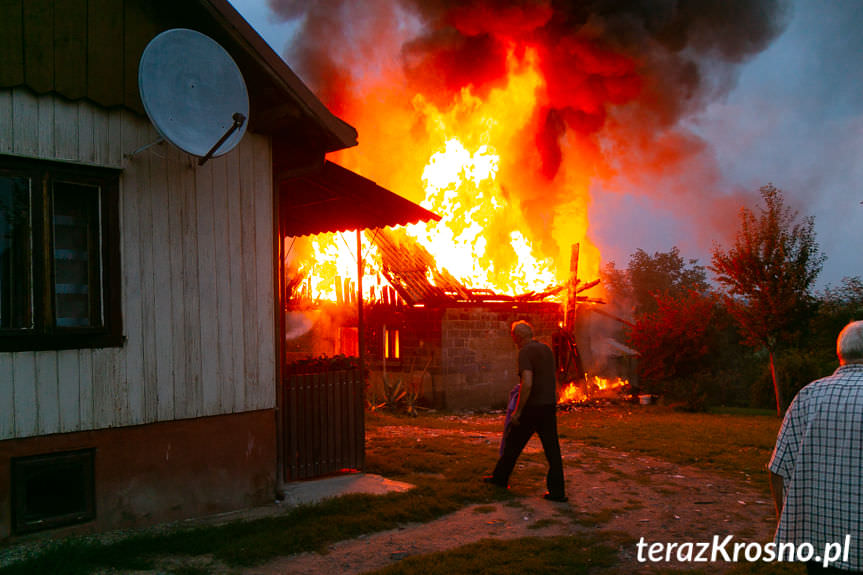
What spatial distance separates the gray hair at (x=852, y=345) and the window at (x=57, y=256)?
531cm

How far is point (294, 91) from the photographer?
6.64 metres

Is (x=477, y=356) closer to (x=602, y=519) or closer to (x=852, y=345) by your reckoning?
(x=602, y=519)

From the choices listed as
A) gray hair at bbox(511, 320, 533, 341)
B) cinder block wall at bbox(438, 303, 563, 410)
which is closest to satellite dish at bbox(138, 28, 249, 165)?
gray hair at bbox(511, 320, 533, 341)

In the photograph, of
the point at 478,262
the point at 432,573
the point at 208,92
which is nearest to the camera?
the point at 432,573

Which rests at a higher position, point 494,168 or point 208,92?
point 494,168

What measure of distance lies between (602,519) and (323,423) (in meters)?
3.31

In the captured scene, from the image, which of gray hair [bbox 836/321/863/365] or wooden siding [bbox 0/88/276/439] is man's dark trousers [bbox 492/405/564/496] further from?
gray hair [bbox 836/321/863/365]

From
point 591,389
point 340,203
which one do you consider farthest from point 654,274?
point 340,203

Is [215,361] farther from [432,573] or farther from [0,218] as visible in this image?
[432,573]

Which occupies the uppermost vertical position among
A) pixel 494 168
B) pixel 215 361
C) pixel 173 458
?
pixel 494 168

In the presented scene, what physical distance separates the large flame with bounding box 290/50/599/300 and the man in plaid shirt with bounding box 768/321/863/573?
1462cm

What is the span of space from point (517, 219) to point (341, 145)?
15.5 meters

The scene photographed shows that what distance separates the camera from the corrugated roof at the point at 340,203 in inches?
315

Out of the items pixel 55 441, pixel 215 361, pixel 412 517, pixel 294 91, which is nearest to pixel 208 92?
pixel 294 91
